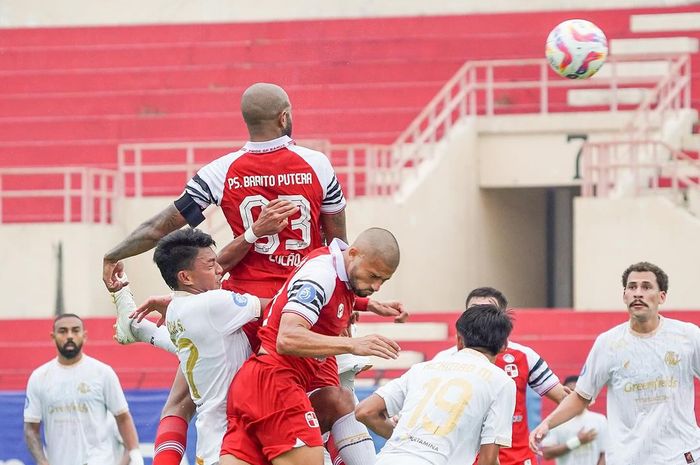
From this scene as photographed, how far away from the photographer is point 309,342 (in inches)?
292

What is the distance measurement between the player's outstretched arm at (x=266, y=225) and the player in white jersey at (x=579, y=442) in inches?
194

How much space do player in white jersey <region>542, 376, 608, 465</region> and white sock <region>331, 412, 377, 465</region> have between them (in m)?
4.50

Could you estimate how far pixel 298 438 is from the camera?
773cm

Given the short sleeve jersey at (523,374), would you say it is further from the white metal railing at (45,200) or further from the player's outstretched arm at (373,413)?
the white metal railing at (45,200)

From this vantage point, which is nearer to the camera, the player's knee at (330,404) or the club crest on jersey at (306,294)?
the club crest on jersey at (306,294)

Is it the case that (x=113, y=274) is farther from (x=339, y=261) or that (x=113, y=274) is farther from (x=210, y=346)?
(x=339, y=261)

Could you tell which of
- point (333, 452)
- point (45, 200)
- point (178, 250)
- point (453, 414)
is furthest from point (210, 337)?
point (45, 200)

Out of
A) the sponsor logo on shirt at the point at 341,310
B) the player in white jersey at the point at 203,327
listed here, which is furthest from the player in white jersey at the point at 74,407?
the sponsor logo on shirt at the point at 341,310

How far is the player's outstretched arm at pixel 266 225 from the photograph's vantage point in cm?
809

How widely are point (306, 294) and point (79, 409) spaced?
5604mm

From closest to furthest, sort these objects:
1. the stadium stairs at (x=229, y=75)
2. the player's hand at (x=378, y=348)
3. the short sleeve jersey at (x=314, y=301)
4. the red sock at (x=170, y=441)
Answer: the player's hand at (x=378, y=348)
the short sleeve jersey at (x=314, y=301)
the red sock at (x=170, y=441)
the stadium stairs at (x=229, y=75)

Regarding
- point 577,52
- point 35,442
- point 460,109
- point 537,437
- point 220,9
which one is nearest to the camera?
point 537,437

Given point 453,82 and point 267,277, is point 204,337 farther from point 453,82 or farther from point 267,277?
point 453,82

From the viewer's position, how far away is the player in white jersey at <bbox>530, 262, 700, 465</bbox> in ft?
32.7
